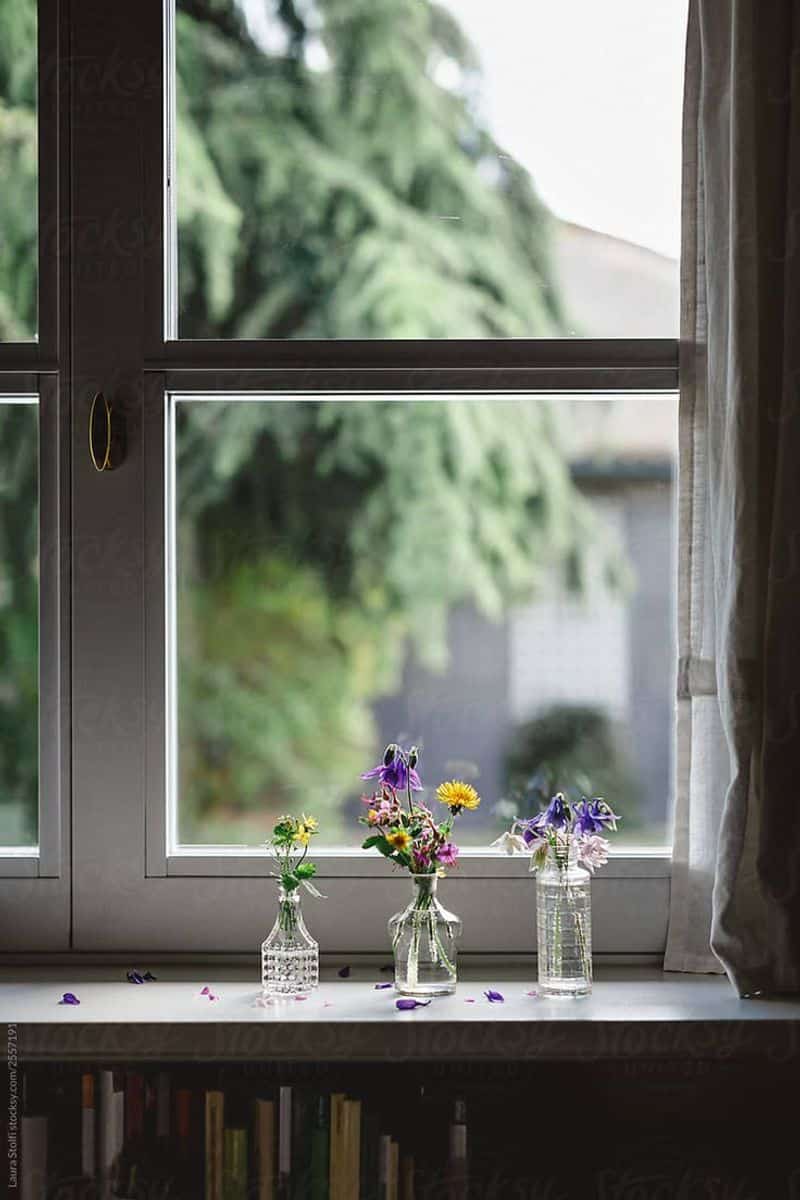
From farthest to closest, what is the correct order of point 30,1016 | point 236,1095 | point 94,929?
1. point 94,929
2. point 236,1095
3. point 30,1016

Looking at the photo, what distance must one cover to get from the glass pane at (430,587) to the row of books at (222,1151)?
41 cm

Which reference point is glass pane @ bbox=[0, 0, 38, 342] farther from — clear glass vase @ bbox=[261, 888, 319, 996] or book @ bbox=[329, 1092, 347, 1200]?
book @ bbox=[329, 1092, 347, 1200]

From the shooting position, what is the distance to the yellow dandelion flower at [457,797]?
152 cm

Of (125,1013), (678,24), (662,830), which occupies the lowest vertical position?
(125,1013)

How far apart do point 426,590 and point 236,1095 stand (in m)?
0.70

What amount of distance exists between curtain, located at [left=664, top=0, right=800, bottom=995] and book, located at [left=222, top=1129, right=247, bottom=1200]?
1.93ft

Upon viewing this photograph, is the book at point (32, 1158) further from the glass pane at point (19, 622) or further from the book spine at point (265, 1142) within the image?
the glass pane at point (19, 622)

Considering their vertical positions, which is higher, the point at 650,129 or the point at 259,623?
the point at 650,129

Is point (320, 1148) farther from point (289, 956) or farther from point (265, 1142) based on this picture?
point (289, 956)

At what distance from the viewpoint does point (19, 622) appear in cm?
168

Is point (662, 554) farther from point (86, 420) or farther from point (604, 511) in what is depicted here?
point (86, 420)

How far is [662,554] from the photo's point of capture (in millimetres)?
1705

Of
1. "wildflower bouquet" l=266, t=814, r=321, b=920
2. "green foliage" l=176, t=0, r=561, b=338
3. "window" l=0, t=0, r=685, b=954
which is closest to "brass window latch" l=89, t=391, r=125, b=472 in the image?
"window" l=0, t=0, r=685, b=954

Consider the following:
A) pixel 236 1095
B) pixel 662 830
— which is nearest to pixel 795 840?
pixel 662 830
